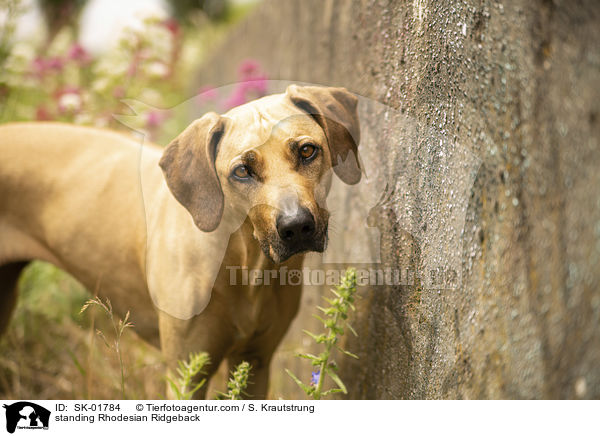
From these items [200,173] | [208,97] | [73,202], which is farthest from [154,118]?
[200,173]

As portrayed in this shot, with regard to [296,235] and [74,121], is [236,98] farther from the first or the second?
[74,121]

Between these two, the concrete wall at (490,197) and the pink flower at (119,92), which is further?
the pink flower at (119,92)

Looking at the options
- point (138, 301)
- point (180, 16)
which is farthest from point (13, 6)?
point (180, 16)

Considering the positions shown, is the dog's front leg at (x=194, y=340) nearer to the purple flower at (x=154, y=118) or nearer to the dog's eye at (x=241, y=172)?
the dog's eye at (x=241, y=172)

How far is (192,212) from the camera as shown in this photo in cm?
148

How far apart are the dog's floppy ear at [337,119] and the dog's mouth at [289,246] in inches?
9.9

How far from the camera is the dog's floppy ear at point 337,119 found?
57.7 inches

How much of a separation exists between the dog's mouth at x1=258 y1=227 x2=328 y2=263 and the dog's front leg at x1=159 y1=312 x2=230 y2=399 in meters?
0.44

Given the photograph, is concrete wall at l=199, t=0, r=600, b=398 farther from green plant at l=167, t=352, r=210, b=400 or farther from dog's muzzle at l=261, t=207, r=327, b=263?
green plant at l=167, t=352, r=210, b=400

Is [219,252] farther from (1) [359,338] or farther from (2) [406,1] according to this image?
(2) [406,1]

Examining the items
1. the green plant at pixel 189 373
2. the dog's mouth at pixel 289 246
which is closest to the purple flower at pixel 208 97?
the dog's mouth at pixel 289 246

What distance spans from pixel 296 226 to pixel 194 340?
2.24 ft
